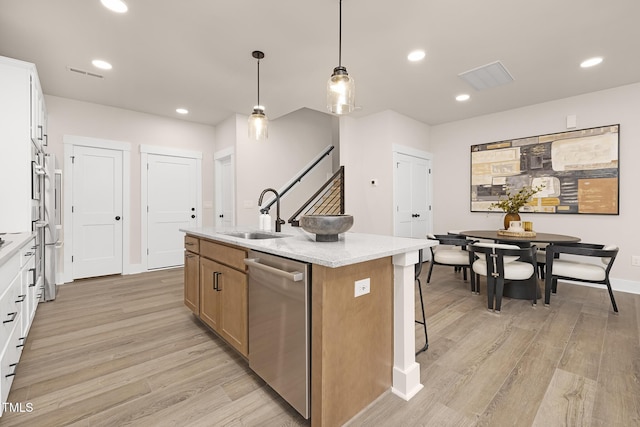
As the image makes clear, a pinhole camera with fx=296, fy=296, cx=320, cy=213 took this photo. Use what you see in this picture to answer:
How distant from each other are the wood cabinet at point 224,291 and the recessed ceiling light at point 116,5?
1917 mm

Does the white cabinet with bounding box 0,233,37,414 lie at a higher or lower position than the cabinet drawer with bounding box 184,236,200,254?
lower

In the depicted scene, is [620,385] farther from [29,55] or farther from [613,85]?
[29,55]

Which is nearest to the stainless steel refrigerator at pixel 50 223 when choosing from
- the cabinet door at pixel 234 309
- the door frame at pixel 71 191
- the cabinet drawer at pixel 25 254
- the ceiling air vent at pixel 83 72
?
the door frame at pixel 71 191

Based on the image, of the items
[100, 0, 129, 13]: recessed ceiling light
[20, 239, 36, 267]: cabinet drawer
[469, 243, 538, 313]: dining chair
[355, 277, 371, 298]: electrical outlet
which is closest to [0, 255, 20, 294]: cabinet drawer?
[20, 239, 36, 267]: cabinet drawer

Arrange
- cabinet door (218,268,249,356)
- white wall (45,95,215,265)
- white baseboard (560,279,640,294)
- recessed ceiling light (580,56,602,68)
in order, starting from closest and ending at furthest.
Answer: cabinet door (218,268,249,356) → recessed ceiling light (580,56,602,68) → white baseboard (560,279,640,294) → white wall (45,95,215,265)

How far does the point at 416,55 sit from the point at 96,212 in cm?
487

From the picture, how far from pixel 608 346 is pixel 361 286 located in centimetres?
224

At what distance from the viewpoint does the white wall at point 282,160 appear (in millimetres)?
4973

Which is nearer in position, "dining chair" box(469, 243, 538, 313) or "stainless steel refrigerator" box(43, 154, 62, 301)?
"dining chair" box(469, 243, 538, 313)

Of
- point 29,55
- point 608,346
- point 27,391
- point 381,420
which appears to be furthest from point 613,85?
point 29,55

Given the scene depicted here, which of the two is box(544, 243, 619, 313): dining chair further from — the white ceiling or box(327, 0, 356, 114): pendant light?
box(327, 0, 356, 114): pendant light

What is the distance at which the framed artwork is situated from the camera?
154 inches

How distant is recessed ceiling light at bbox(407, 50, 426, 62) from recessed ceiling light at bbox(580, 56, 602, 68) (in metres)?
1.79

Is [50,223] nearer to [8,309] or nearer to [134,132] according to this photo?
[134,132]
